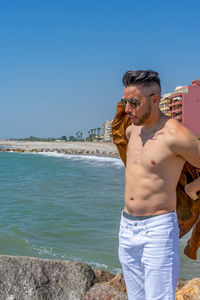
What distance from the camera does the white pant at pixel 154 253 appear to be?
223 cm

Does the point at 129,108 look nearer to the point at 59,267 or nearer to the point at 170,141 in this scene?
the point at 170,141

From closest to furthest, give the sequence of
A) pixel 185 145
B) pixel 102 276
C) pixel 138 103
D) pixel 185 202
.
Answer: pixel 185 145
pixel 138 103
pixel 185 202
pixel 102 276

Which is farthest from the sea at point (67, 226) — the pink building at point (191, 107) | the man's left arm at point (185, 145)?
the pink building at point (191, 107)

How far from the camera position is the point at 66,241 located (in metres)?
8.71

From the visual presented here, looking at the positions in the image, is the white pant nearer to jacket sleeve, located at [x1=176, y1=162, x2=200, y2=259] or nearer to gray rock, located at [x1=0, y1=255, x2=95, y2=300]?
jacket sleeve, located at [x1=176, y1=162, x2=200, y2=259]

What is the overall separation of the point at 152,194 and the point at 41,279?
2004mm

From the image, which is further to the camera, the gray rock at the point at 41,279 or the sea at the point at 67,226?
the sea at the point at 67,226

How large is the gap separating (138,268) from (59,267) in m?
1.80

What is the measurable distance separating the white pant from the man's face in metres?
0.59

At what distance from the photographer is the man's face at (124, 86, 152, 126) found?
2.32m

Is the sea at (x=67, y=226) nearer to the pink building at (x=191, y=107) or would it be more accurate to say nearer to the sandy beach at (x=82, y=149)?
the sandy beach at (x=82, y=149)

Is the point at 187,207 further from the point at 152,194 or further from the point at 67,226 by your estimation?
the point at 67,226

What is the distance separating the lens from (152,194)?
2357 mm

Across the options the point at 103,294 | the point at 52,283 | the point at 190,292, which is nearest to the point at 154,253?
the point at 103,294
